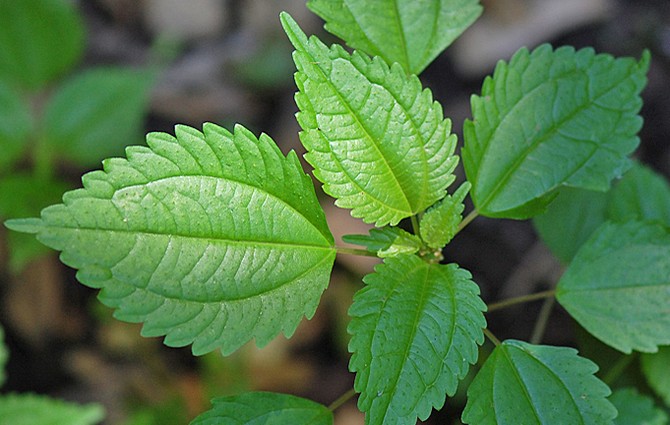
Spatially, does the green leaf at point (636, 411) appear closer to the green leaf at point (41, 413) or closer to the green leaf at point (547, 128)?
the green leaf at point (547, 128)

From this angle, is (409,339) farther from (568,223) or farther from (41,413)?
(41,413)

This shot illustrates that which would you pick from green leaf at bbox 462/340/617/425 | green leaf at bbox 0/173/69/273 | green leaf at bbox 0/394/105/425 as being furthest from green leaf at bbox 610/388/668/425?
green leaf at bbox 0/173/69/273

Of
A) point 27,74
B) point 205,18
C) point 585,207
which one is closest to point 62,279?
point 27,74

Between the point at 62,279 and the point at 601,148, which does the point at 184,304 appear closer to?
the point at 601,148

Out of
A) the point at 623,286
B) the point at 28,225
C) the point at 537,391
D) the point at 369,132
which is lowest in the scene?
the point at 623,286

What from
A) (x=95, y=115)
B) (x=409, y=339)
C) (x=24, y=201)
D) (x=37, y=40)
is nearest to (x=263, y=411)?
(x=409, y=339)

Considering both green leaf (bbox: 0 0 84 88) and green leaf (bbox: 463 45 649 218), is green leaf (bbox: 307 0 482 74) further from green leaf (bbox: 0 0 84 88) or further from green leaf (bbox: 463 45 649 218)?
green leaf (bbox: 0 0 84 88)

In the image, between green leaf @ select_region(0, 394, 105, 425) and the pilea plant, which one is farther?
green leaf @ select_region(0, 394, 105, 425)
